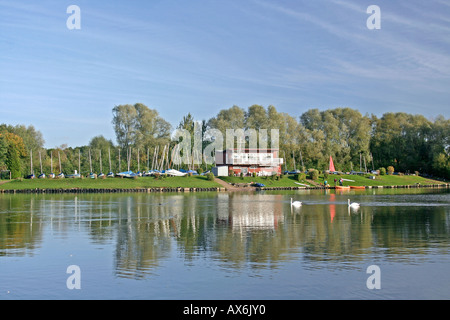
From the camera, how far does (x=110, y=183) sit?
101062 mm

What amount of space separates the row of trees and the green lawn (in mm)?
22802

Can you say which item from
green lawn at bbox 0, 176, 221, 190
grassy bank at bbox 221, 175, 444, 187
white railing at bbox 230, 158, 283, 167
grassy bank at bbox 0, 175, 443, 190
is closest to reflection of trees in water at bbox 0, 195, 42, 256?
green lawn at bbox 0, 176, 221, 190

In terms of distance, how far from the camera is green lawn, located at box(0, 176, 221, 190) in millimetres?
97750

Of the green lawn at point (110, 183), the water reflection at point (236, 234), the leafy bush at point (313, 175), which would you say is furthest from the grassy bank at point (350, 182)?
the water reflection at point (236, 234)

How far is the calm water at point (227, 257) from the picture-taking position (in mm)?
18344

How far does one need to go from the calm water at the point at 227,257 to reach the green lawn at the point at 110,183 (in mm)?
57062

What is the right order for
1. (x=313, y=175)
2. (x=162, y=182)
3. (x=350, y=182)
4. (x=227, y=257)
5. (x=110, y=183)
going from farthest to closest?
1. (x=350, y=182)
2. (x=313, y=175)
3. (x=162, y=182)
4. (x=110, y=183)
5. (x=227, y=257)

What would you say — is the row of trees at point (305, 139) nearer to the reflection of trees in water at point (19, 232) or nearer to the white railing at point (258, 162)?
the white railing at point (258, 162)

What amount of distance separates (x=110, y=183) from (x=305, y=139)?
6162 cm

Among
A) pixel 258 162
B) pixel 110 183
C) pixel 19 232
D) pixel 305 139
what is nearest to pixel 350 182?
pixel 258 162

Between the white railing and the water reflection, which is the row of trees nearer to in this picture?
the white railing

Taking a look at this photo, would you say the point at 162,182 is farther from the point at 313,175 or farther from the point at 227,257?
the point at 227,257

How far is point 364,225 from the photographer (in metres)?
37.1
